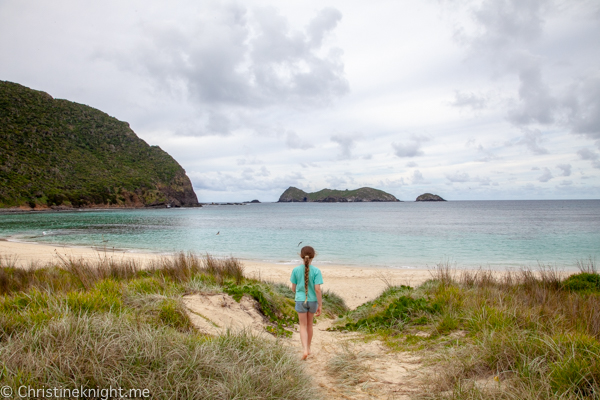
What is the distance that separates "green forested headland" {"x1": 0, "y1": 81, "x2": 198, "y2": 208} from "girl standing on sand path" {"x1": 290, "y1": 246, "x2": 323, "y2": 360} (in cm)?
8360

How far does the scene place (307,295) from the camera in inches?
197

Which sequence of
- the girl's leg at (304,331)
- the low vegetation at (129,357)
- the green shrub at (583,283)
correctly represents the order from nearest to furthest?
the low vegetation at (129,357)
the girl's leg at (304,331)
the green shrub at (583,283)

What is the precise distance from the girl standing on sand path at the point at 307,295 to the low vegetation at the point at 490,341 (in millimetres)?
1311

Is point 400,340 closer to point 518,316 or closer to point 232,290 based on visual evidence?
point 518,316

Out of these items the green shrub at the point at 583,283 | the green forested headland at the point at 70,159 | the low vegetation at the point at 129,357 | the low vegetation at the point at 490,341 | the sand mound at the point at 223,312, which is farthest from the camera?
the green forested headland at the point at 70,159

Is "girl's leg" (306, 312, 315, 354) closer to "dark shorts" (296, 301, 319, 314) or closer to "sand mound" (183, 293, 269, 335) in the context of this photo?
"dark shorts" (296, 301, 319, 314)

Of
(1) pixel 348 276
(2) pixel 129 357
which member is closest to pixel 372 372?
(2) pixel 129 357

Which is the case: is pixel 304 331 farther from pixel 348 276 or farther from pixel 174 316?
pixel 348 276

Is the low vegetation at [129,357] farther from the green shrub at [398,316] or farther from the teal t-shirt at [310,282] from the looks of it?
the green shrub at [398,316]

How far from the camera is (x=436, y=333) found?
16.5 feet

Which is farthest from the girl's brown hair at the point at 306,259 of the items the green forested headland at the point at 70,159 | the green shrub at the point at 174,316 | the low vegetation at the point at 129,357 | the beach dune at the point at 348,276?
the green forested headland at the point at 70,159

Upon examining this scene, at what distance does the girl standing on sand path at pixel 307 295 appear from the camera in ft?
16.3

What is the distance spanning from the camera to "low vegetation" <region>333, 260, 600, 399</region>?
2.92 meters

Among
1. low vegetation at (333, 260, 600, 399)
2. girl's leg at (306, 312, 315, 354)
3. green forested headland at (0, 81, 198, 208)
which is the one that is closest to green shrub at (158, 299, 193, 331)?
girl's leg at (306, 312, 315, 354)
